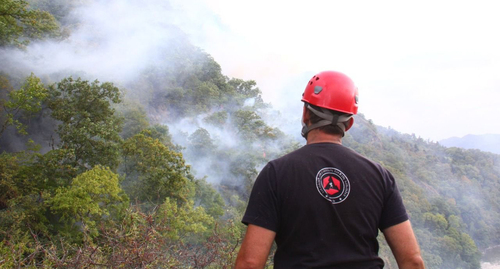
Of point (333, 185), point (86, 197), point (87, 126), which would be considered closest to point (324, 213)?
point (333, 185)

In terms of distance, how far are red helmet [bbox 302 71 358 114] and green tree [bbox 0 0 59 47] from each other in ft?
38.2

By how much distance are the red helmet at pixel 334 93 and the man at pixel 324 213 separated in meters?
0.27

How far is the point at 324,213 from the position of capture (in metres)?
1.82

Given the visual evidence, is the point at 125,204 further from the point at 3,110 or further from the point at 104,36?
the point at 104,36

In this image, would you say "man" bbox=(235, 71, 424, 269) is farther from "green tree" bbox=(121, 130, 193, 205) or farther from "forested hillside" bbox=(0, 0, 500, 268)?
"green tree" bbox=(121, 130, 193, 205)

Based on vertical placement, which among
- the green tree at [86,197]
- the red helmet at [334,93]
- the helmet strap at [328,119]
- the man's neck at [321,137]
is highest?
the green tree at [86,197]

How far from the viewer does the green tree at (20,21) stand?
10.8 m

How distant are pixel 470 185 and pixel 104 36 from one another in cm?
8987

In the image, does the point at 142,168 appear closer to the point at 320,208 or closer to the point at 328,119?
the point at 328,119

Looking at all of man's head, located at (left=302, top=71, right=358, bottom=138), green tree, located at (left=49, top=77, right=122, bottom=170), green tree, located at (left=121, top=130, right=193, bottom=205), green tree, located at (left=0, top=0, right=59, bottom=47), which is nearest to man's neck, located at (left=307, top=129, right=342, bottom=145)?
man's head, located at (left=302, top=71, right=358, bottom=138)

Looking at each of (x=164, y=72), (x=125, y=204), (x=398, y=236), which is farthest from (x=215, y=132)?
(x=398, y=236)

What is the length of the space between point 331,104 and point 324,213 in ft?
2.25

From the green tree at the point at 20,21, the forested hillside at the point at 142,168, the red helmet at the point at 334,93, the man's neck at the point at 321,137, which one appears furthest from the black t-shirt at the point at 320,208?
the green tree at the point at 20,21

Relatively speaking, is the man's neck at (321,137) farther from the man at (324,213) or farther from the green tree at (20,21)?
the green tree at (20,21)
